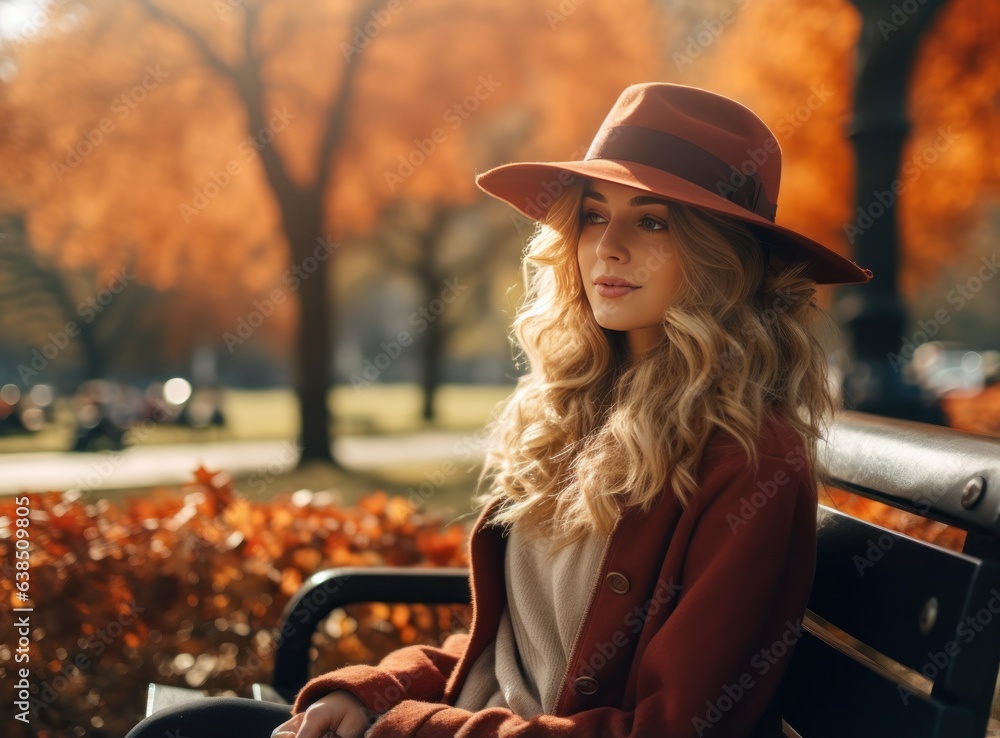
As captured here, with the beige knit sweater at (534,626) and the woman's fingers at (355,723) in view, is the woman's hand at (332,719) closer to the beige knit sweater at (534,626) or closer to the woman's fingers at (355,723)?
the woman's fingers at (355,723)

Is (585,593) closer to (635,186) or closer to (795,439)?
(795,439)

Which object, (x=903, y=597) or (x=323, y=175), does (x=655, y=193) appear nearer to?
(x=903, y=597)

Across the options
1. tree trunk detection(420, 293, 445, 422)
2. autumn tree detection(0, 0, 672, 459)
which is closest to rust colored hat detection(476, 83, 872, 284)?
autumn tree detection(0, 0, 672, 459)

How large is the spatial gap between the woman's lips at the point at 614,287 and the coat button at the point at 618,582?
55 cm

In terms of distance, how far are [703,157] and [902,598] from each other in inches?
33.9

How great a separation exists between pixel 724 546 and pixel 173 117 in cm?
1155

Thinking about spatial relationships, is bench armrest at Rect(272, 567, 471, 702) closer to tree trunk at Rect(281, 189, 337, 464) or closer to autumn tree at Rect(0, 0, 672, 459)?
autumn tree at Rect(0, 0, 672, 459)

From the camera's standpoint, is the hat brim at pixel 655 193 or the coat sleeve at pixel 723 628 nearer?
the coat sleeve at pixel 723 628

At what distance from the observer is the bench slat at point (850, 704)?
4.55ft

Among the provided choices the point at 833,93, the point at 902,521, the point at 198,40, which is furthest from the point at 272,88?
the point at 902,521

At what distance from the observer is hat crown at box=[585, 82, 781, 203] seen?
1.92 metres

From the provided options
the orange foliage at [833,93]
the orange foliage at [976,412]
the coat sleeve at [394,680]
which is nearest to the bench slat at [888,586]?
the coat sleeve at [394,680]

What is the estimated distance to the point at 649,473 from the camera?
1779 mm

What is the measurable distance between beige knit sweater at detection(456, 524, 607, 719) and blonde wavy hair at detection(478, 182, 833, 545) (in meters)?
0.05
